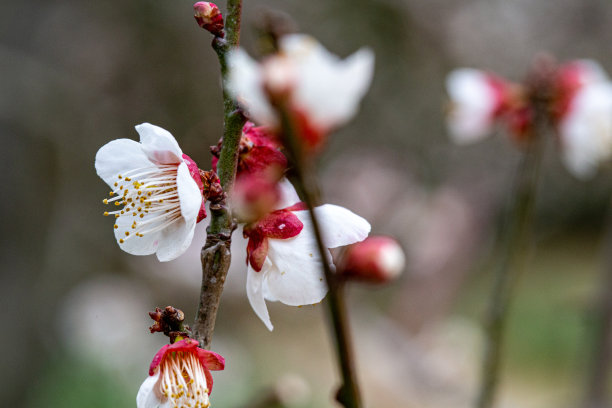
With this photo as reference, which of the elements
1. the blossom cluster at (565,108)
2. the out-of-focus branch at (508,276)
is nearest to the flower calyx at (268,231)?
the out-of-focus branch at (508,276)

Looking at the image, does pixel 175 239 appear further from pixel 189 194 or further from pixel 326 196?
pixel 326 196

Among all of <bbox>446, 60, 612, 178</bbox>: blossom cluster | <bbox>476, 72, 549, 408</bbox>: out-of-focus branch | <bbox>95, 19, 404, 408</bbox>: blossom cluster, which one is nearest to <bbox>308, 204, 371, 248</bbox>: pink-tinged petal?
<bbox>95, 19, 404, 408</bbox>: blossom cluster

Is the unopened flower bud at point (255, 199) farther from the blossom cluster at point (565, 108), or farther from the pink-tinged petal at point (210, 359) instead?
the blossom cluster at point (565, 108)

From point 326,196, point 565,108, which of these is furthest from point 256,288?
point 326,196

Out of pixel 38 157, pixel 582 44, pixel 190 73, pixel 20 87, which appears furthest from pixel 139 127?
pixel 582 44

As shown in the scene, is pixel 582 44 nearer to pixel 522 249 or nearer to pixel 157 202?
pixel 522 249
